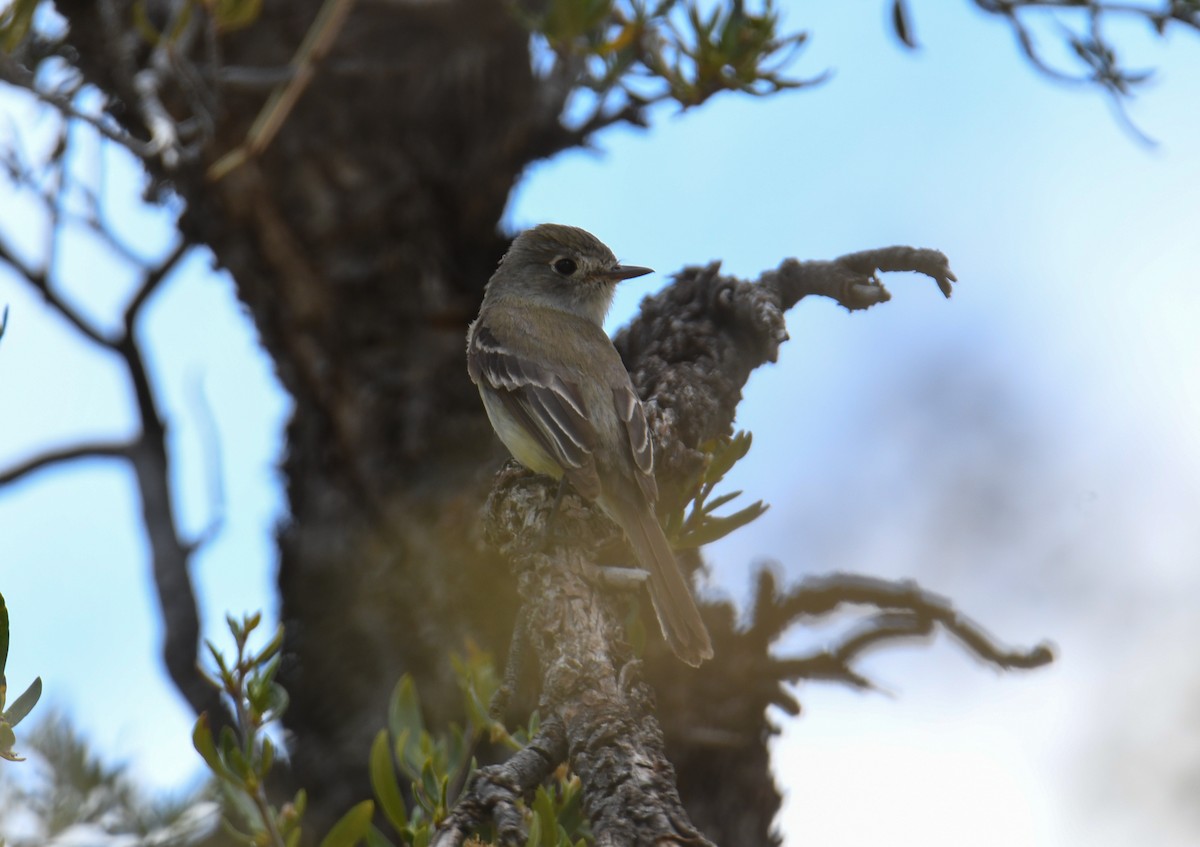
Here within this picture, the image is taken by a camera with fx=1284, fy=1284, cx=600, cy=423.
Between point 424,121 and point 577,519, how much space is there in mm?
2700

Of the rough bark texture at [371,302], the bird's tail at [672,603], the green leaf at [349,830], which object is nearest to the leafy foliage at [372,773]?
the green leaf at [349,830]

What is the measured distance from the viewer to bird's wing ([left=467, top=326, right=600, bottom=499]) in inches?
138

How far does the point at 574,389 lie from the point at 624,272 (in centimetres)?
83

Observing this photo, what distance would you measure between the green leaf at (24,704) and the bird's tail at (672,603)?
1.36 m

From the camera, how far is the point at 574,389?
4016mm

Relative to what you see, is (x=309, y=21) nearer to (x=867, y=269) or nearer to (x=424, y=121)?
(x=424, y=121)

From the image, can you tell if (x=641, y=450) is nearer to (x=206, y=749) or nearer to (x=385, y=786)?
(x=385, y=786)

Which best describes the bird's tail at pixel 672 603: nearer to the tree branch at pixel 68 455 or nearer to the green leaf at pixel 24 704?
the green leaf at pixel 24 704

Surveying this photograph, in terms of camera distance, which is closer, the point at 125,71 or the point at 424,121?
the point at 125,71

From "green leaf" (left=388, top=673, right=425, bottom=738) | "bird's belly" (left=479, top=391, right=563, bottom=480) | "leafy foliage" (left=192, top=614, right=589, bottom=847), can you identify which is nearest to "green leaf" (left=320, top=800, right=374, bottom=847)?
"leafy foliage" (left=192, top=614, right=589, bottom=847)

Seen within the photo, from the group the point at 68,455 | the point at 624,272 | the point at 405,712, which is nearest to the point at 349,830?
the point at 405,712

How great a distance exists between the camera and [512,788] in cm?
180

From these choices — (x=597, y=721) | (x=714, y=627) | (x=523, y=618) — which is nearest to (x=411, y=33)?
(x=714, y=627)

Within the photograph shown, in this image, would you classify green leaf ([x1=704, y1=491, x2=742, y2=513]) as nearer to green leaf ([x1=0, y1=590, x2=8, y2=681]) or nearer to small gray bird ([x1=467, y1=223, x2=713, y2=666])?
small gray bird ([x1=467, y1=223, x2=713, y2=666])
